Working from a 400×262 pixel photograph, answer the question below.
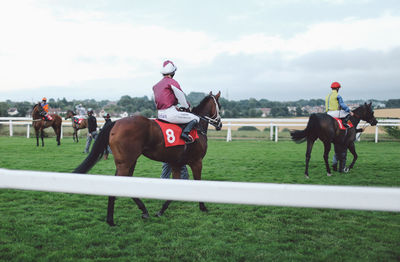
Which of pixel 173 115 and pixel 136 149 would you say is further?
pixel 173 115

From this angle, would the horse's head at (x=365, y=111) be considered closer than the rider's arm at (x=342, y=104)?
No

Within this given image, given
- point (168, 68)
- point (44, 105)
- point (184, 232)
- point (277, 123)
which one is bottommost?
point (184, 232)

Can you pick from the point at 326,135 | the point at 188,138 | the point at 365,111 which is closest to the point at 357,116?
the point at 365,111

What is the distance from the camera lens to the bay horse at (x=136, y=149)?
4.03 meters

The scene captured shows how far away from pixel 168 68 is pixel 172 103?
557 millimetres

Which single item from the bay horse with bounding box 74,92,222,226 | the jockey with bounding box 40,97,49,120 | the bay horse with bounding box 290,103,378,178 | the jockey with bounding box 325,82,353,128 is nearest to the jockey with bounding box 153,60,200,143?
the bay horse with bounding box 74,92,222,226

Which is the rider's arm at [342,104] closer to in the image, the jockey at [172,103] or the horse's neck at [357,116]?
the horse's neck at [357,116]

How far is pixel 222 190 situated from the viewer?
4.74 feet

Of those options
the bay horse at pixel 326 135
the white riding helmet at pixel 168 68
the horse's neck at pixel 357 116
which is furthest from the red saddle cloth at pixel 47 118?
the horse's neck at pixel 357 116

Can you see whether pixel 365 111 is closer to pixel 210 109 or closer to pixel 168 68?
pixel 210 109

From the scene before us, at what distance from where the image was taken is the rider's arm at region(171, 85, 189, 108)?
4.50 metres

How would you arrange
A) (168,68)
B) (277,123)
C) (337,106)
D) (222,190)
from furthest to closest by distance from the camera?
(277,123) → (337,106) → (168,68) → (222,190)

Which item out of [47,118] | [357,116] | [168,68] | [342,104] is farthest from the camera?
[47,118]

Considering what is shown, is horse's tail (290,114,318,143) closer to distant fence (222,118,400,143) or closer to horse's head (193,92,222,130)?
horse's head (193,92,222,130)
